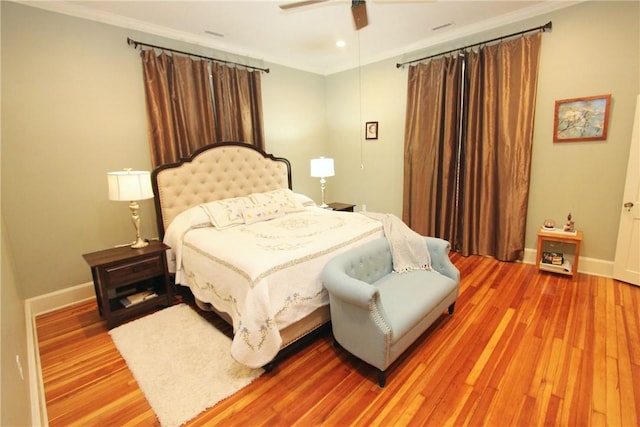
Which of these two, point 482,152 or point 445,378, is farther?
point 482,152

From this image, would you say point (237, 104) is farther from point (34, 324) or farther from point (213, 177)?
point (34, 324)

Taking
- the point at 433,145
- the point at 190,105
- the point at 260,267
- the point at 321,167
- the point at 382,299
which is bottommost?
the point at 382,299

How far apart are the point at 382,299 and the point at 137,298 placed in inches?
88.8

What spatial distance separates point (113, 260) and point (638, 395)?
3752 mm

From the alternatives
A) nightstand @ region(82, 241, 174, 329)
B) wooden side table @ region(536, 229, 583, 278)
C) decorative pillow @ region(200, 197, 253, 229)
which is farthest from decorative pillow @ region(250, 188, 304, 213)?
wooden side table @ region(536, 229, 583, 278)

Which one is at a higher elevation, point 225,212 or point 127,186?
point 127,186

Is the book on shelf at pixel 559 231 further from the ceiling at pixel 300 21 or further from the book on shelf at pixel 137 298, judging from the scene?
the book on shelf at pixel 137 298

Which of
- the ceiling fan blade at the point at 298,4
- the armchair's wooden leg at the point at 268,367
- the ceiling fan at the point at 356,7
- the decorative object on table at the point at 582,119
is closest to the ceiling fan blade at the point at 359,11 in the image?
the ceiling fan at the point at 356,7

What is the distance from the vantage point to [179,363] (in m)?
2.13

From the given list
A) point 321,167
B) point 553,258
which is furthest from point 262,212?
point 553,258

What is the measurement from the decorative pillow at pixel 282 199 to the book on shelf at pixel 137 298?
1.41 meters

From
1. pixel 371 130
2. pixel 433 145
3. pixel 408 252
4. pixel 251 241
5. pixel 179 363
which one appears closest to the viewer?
pixel 179 363

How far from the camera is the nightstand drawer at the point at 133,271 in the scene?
2.57 m

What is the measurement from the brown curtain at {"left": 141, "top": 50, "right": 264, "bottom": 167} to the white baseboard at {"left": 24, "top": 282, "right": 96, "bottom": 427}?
1.53 m
